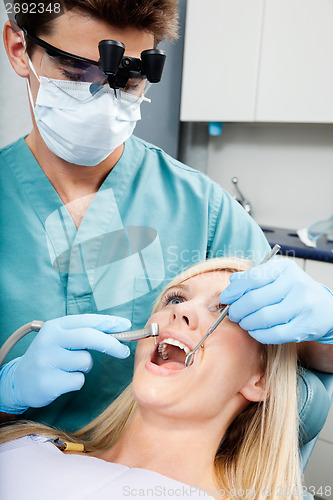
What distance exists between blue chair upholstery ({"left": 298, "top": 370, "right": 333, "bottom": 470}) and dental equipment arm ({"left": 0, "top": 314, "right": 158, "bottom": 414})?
42 cm

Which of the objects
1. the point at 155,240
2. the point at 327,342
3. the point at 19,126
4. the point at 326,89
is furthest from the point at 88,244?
the point at 326,89

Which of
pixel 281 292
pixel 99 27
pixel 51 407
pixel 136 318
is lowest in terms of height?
pixel 51 407

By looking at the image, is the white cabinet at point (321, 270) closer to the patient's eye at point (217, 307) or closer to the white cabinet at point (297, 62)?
the white cabinet at point (297, 62)

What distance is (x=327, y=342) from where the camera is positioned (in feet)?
3.02

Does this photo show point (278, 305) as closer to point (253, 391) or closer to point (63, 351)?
point (253, 391)

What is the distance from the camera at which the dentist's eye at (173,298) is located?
1011 millimetres

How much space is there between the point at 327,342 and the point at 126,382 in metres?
0.47

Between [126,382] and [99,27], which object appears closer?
[99,27]

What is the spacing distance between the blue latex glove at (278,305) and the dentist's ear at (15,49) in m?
0.56

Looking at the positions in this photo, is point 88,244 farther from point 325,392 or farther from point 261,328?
point 325,392

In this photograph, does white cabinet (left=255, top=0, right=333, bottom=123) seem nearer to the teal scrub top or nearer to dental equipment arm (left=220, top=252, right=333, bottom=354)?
the teal scrub top

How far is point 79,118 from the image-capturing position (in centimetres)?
92

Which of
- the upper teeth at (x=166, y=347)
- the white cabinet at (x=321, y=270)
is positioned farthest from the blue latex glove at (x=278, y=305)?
the white cabinet at (x=321, y=270)

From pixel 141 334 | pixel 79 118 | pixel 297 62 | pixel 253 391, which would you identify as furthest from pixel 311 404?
pixel 297 62
